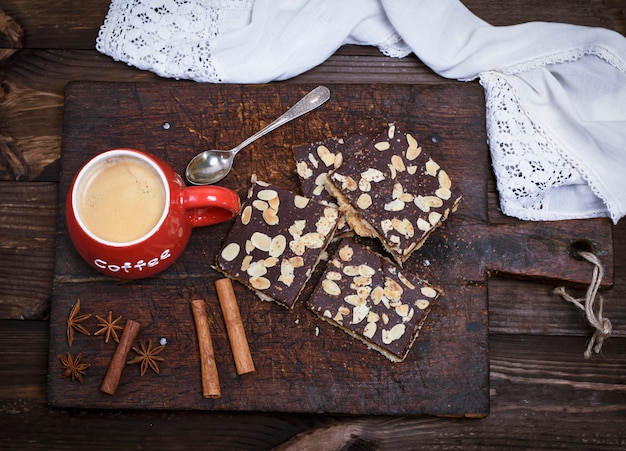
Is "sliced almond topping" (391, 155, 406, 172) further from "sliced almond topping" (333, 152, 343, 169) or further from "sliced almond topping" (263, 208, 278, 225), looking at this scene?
"sliced almond topping" (263, 208, 278, 225)

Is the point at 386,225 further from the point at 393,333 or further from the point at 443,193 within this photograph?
the point at 393,333

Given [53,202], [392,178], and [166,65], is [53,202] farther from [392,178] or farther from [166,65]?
[392,178]

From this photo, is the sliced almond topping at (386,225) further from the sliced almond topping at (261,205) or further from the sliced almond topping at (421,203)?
the sliced almond topping at (261,205)

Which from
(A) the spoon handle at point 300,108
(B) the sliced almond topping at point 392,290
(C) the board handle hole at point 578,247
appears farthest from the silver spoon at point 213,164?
(C) the board handle hole at point 578,247

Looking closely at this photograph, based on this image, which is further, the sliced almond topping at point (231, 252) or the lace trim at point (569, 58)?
the lace trim at point (569, 58)

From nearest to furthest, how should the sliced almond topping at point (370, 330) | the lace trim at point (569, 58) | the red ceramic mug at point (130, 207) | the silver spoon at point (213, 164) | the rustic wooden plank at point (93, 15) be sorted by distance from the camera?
1. the red ceramic mug at point (130, 207)
2. the sliced almond topping at point (370, 330)
3. the silver spoon at point (213, 164)
4. the lace trim at point (569, 58)
5. the rustic wooden plank at point (93, 15)

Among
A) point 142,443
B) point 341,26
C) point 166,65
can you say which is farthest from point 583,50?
point 142,443

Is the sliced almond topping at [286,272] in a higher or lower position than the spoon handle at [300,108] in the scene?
lower

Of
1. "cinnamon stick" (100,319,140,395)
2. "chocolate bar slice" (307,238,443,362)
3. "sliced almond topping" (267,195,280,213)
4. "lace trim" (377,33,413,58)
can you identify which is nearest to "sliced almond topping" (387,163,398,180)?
"chocolate bar slice" (307,238,443,362)
